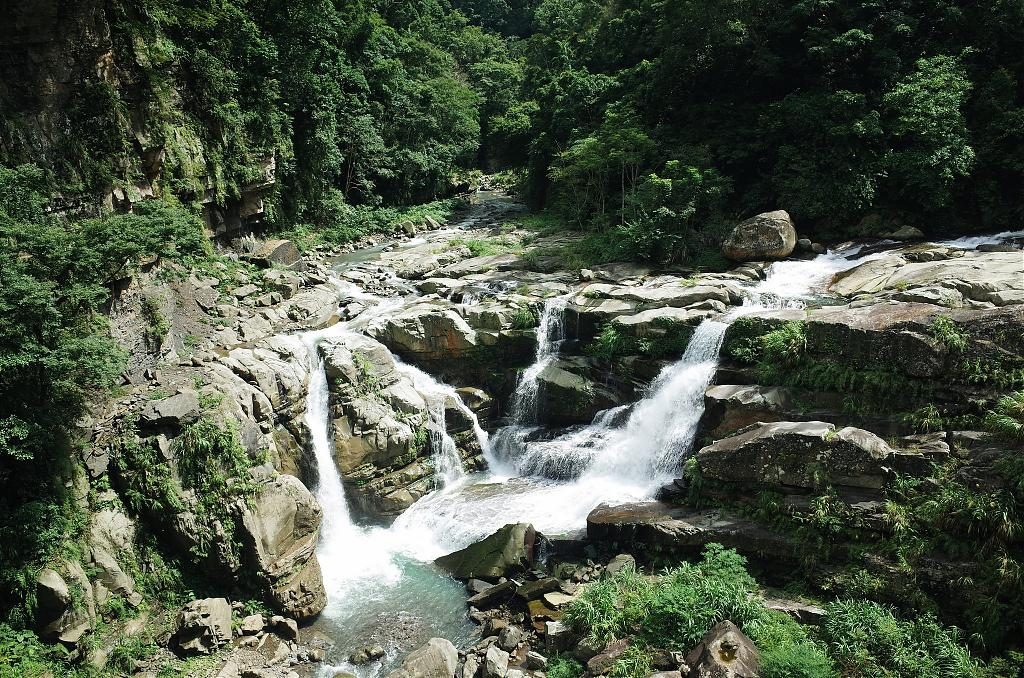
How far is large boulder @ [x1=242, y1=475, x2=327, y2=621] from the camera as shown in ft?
38.1

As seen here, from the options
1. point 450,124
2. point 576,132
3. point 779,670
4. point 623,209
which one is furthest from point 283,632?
point 450,124

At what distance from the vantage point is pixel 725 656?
8211 millimetres

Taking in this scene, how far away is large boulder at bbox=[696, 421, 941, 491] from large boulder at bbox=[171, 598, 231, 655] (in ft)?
31.5

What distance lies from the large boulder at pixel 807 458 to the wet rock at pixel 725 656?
12.1ft

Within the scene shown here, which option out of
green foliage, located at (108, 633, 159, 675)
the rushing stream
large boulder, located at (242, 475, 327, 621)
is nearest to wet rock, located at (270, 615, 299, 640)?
large boulder, located at (242, 475, 327, 621)

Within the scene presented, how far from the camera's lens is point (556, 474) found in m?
15.8

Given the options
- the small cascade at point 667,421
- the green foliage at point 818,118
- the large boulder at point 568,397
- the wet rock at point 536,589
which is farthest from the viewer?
the green foliage at point 818,118

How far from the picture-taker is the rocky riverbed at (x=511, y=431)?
35.6ft

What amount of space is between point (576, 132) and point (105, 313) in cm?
2215

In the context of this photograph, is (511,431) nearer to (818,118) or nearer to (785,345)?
(785,345)

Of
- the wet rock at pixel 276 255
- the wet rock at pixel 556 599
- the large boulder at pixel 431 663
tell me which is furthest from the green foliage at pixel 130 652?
the wet rock at pixel 276 255

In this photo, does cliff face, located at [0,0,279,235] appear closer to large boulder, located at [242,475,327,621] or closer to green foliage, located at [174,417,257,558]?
green foliage, located at [174,417,257,558]

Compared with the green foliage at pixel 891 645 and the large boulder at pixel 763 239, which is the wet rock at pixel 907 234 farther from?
the green foliage at pixel 891 645

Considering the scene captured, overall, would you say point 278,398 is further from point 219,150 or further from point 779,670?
point 219,150
